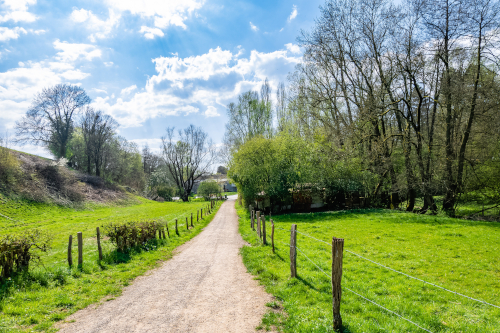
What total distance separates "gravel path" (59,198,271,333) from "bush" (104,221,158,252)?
250 cm

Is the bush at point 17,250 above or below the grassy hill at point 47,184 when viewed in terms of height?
below

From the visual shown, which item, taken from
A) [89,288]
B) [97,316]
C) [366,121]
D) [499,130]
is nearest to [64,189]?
[89,288]

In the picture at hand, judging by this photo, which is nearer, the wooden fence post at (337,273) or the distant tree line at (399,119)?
the wooden fence post at (337,273)

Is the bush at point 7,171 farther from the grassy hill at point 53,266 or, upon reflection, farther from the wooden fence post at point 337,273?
the wooden fence post at point 337,273

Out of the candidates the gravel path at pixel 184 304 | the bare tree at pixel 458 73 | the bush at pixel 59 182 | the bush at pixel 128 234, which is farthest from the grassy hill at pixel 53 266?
the bare tree at pixel 458 73

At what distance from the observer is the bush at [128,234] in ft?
33.6

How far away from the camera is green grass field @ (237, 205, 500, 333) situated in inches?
191

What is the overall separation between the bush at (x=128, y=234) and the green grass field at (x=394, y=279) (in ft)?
16.0

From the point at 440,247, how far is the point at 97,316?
41.5ft

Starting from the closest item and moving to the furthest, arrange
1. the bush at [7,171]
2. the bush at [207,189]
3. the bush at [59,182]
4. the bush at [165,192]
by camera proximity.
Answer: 1. the bush at [7,171]
2. the bush at [59,182]
3. the bush at [165,192]
4. the bush at [207,189]

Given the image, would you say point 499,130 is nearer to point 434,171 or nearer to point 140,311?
point 434,171

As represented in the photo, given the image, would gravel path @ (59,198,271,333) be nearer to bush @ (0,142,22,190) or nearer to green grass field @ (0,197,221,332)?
green grass field @ (0,197,221,332)

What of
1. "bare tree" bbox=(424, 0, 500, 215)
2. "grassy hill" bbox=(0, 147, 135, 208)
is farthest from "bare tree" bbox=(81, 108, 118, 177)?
"bare tree" bbox=(424, 0, 500, 215)

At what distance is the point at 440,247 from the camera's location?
10.8m
